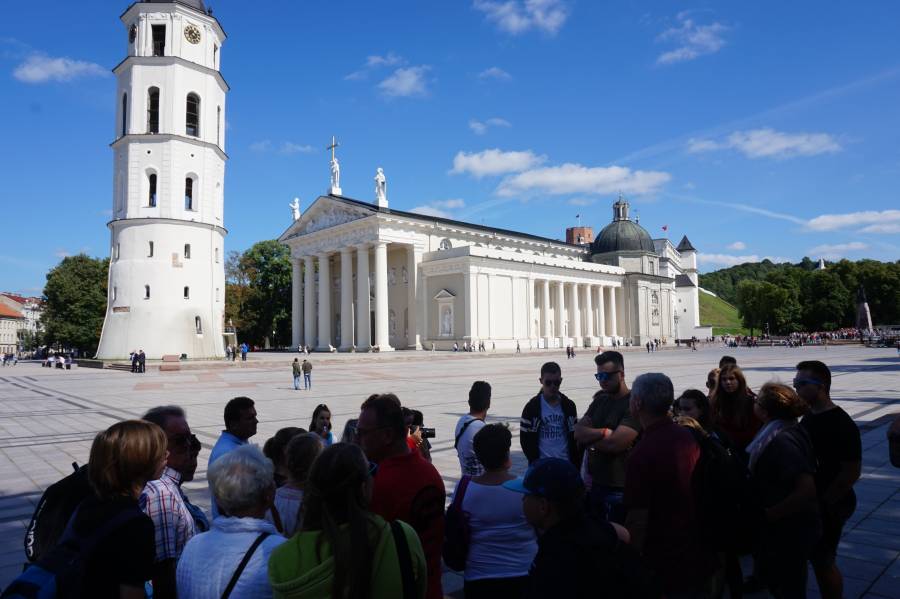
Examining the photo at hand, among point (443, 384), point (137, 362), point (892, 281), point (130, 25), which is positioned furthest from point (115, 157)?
point (892, 281)

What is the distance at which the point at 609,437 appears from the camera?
4.01 m

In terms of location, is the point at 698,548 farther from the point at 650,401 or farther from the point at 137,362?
the point at 137,362

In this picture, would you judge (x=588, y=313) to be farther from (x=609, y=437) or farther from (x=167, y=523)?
(x=167, y=523)

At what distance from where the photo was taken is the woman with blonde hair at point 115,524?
7.72 ft

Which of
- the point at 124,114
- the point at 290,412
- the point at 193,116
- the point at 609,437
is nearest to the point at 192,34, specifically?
the point at 193,116

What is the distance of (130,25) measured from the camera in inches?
1489

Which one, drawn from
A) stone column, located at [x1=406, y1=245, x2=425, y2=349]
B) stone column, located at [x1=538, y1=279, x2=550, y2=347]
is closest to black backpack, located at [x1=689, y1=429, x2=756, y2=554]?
stone column, located at [x1=406, y1=245, x2=425, y2=349]

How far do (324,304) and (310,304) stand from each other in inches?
135

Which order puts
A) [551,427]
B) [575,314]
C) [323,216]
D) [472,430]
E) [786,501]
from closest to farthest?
[786,501]
[472,430]
[551,427]
[323,216]
[575,314]

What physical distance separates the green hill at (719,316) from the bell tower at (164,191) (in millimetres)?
103615

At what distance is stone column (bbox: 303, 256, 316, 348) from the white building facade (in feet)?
0.38

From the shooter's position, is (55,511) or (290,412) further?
(290,412)

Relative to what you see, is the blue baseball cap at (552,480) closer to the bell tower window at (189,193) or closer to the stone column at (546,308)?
the bell tower window at (189,193)

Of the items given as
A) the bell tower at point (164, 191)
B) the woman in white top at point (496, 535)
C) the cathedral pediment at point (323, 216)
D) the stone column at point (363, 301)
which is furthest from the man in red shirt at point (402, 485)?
the cathedral pediment at point (323, 216)
